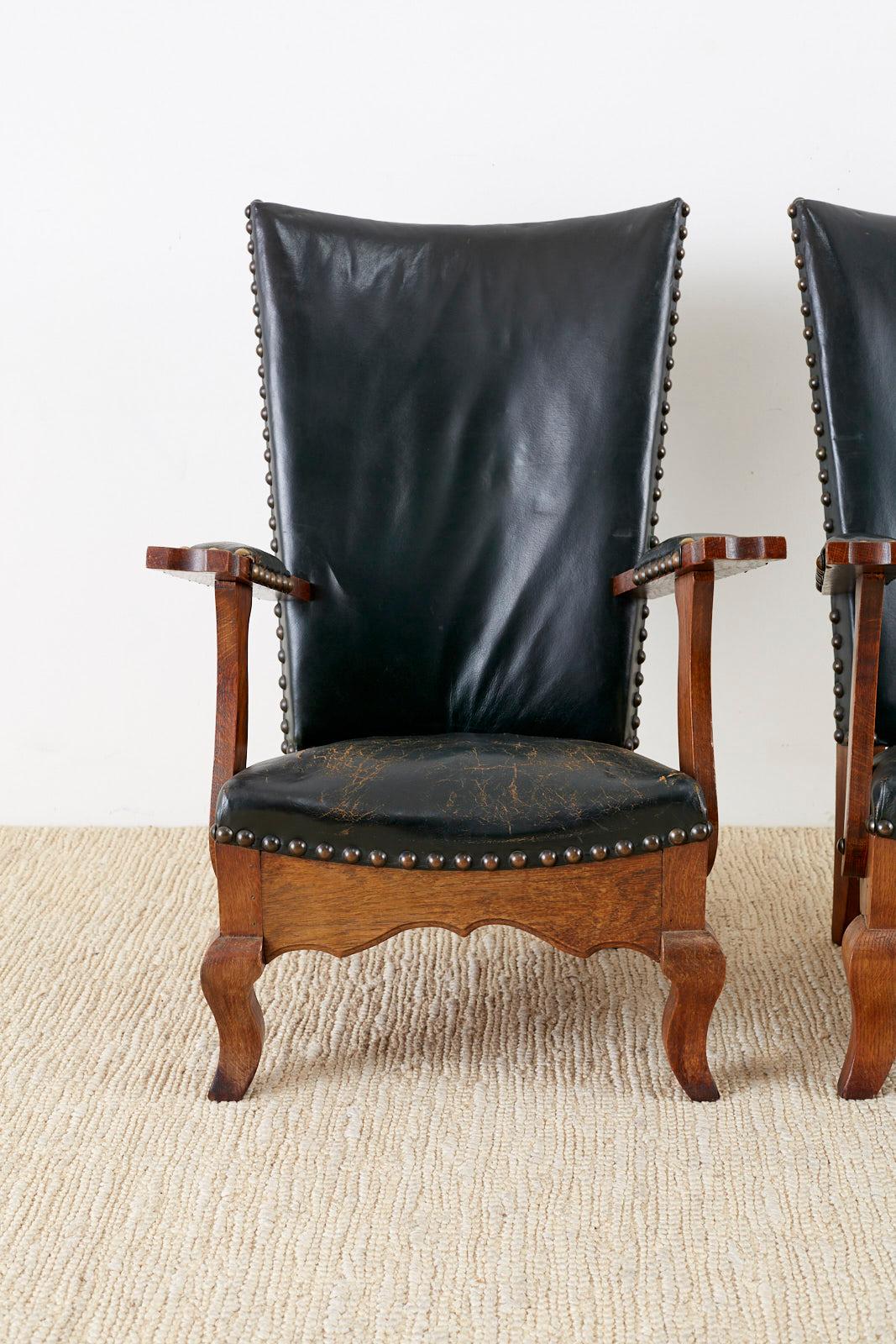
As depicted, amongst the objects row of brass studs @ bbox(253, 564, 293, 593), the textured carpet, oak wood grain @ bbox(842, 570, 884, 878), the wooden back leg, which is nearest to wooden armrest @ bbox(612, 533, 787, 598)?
oak wood grain @ bbox(842, 570, 884, 878)

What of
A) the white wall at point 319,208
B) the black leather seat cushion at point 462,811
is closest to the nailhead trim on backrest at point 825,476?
the black leather seat cushion at point 462,811

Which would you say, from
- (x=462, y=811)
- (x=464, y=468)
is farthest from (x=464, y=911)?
(x=464, y=468)

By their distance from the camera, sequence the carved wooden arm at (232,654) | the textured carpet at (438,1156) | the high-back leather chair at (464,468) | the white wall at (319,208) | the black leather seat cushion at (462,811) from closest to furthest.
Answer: the textured carpet at (438,1156)
the black leather seat cushion at (462,811)
the carved wooden arm at (232,654)
the high-back leather chair at (464,468)
the white wall at (319,208)

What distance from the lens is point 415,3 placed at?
2010 millimetres

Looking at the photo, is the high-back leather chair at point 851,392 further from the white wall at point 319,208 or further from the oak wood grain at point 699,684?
the white wall at point 319,208

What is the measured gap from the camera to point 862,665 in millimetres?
1238

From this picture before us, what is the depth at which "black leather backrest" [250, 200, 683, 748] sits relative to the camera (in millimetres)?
1564

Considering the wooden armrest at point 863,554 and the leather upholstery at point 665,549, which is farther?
the leather upholstery at point 665,549

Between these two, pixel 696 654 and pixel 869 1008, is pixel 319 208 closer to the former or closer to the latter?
pixel 696 654

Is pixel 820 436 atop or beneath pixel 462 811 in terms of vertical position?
atop

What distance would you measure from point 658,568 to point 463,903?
0.46 meters

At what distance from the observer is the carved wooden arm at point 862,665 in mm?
1196

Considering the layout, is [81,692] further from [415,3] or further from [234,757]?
[415,3]

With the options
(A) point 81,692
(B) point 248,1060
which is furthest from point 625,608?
(A) point 81,692
